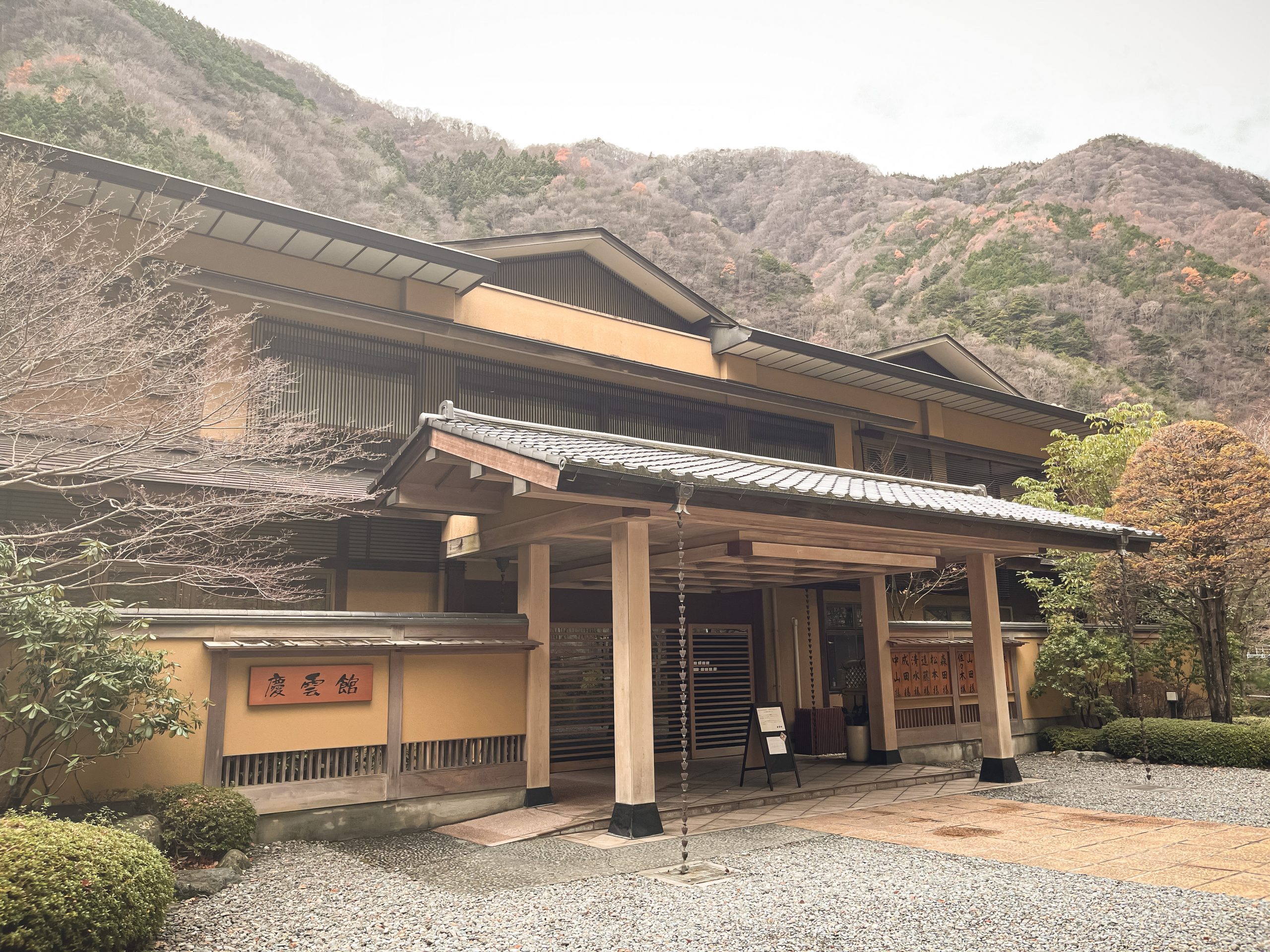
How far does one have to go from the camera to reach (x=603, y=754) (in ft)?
40.4

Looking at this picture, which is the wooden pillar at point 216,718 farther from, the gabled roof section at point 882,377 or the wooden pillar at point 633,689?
the gabled roof section at point 882,377

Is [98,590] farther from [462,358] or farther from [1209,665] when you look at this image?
[1209,665]

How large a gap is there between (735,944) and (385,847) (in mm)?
3927

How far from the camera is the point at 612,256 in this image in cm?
1487

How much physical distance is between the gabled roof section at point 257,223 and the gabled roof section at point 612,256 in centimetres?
108

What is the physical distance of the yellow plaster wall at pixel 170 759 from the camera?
271 inches

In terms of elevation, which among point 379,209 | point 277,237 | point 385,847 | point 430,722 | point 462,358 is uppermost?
point 379,209

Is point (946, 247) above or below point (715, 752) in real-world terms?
above

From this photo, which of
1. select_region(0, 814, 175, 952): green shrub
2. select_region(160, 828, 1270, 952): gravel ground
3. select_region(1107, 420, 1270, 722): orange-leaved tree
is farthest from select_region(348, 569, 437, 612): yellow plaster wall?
select_region(1107, 420, 1270, 722): orange-leaved tree

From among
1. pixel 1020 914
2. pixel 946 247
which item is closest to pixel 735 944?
pixel 1020 914

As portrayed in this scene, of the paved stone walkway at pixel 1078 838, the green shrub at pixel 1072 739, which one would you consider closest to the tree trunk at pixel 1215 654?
the green shrub at pixel 1072 739

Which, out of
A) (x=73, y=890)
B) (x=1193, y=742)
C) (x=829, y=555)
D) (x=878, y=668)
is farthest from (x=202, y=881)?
(x=1193, y=742)

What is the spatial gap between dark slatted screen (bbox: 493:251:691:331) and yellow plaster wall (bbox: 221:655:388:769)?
726 centimetres

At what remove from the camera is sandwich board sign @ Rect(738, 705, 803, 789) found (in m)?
10.2
